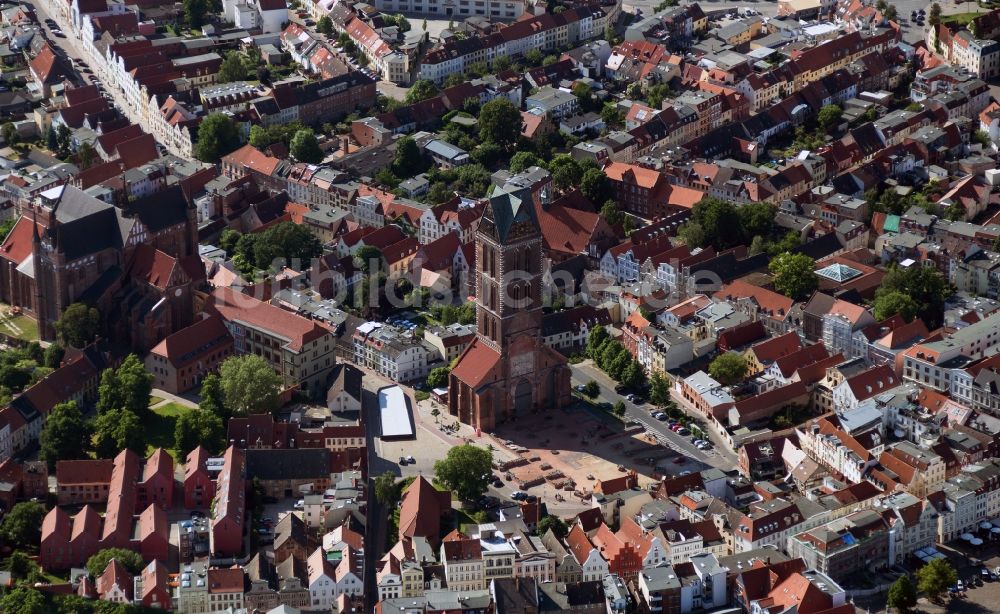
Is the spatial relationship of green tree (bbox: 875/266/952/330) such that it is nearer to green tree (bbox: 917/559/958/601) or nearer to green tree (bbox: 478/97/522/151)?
green tree (bbox: 917/559/958/601)

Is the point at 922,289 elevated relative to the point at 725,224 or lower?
elevated

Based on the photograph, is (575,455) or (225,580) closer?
(225,580)

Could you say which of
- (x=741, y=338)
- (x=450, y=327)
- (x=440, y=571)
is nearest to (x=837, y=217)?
(x=741, y=338)

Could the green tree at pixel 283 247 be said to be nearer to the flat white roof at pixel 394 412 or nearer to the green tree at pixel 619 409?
the flat white roof at pixel 394 412

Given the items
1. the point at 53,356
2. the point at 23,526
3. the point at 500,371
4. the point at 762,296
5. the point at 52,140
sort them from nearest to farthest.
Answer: the point at 23,526 → the point at 500,371 → the point at 53,356 → the point at 762,296 → the point at 52,140

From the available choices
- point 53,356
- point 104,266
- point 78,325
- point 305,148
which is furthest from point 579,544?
point 305,148

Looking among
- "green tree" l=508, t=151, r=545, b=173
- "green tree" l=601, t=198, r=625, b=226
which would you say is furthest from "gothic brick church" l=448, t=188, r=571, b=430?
"green tree" l=508, t=151, r=545, b=173

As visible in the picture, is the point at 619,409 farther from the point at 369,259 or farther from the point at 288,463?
the point at 369,259
